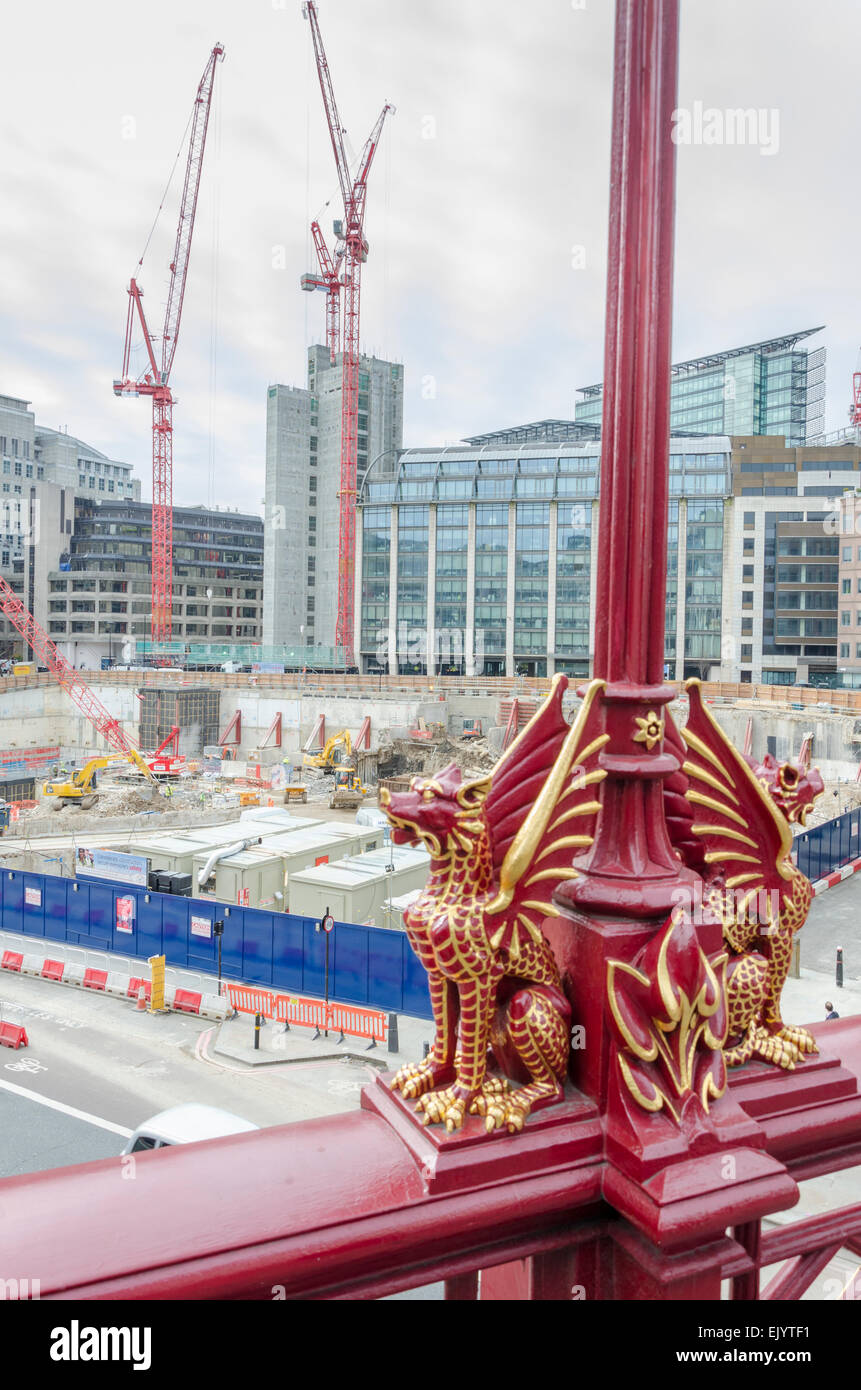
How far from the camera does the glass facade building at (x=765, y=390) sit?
390 ft

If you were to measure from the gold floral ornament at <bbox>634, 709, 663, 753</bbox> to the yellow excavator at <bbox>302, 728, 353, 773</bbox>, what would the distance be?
48624mm

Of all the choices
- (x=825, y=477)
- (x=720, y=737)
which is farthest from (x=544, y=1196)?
(x=825, y=477)

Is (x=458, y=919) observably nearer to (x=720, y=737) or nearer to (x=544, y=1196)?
(x=544, y=1196)

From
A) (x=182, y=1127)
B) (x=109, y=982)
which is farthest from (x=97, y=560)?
(x=182, y=1127)

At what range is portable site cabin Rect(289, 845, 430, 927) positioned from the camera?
21312 mm

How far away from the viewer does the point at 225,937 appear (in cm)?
2109

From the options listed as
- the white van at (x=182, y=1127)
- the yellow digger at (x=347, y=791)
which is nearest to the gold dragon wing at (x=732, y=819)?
the white van at (x=182, y=1127)

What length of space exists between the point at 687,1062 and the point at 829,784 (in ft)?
124

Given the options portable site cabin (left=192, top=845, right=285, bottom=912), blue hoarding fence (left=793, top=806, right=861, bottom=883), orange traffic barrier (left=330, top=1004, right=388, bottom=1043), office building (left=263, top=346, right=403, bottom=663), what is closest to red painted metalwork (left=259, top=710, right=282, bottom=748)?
portable site cabin (left=192, top=845, right=285, bottom=912)

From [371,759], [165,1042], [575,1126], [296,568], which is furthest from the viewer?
[296,568]

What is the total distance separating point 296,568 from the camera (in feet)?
347

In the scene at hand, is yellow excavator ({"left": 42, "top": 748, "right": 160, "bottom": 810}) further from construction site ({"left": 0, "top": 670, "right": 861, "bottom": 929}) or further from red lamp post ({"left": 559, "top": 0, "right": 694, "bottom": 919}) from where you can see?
red lamp post ({"left": 559, "top": 0, "right": 694, "bottom": 919})

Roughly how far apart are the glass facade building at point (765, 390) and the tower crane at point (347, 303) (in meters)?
32.9

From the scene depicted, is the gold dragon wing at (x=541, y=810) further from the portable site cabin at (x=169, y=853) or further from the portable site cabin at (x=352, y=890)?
the portable site cabin at (x=169, y=853)
